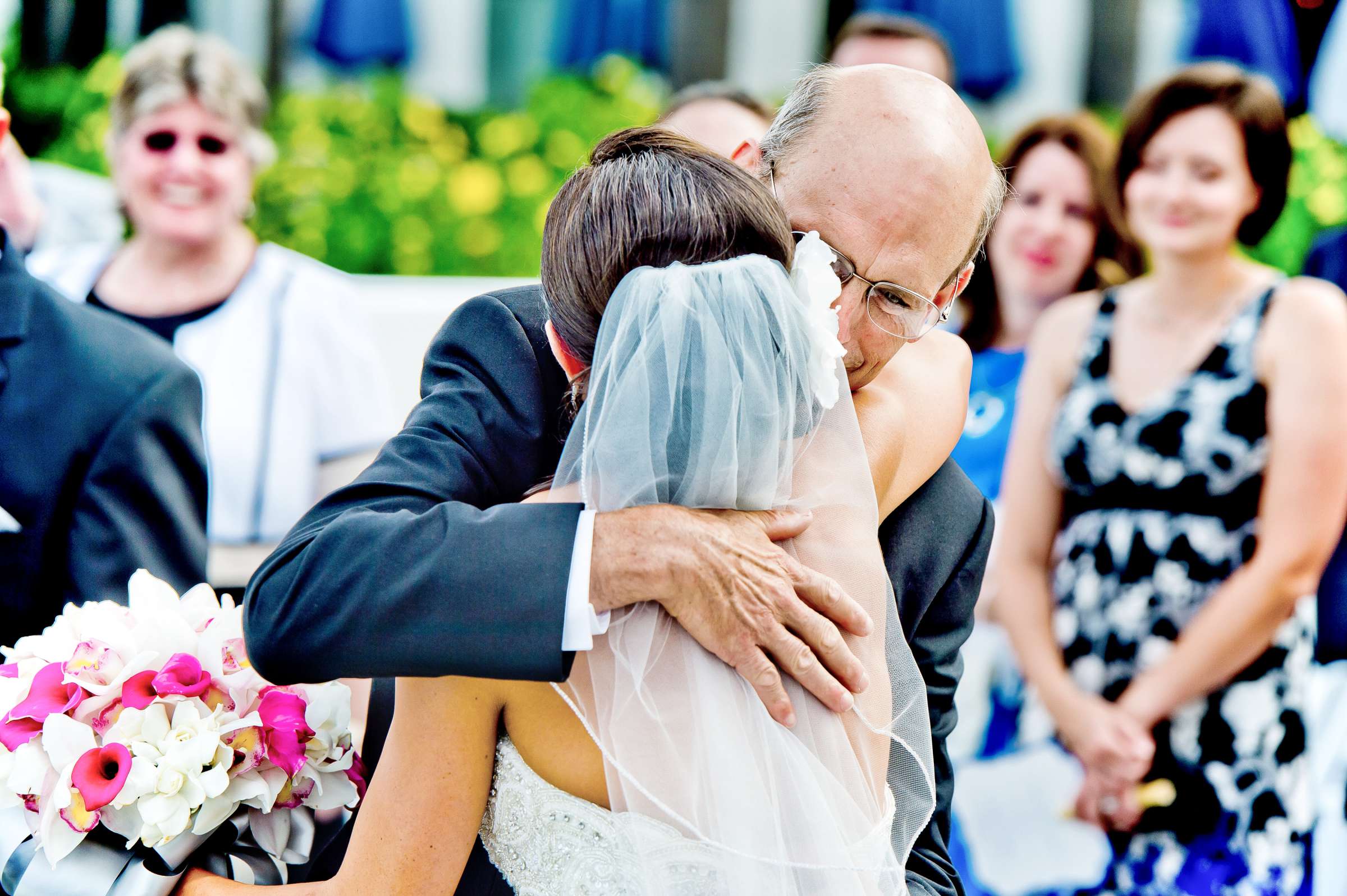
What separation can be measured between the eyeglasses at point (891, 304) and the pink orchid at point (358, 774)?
1003 mm

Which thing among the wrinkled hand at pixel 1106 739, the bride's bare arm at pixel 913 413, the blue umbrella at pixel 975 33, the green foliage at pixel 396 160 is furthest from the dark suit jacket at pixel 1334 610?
the blue umbrella at pixel 975 33

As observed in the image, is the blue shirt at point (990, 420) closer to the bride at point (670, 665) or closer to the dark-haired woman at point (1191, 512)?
the dark-haired woman at point (1191, 512)

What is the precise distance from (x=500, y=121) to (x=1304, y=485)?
17.6 ft

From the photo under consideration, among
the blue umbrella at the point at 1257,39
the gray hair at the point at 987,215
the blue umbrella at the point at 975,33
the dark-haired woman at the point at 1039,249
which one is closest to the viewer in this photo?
the gray hair at the point at 987,215

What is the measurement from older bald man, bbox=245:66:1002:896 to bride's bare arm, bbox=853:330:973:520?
68 millimetres

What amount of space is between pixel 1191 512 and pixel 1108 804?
2.74 ft

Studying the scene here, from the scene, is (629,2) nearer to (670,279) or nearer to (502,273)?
(502,273)

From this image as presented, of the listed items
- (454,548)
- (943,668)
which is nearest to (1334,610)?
(943,668)

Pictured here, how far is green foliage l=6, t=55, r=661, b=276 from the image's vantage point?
6.96 metres

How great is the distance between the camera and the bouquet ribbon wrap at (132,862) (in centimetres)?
173

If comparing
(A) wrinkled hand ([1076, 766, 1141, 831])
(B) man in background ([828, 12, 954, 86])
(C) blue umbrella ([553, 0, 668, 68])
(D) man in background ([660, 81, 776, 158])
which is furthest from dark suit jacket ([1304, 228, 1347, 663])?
(C) blue umbrella ([553, 0, 668, 68])

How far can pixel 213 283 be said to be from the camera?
13.3ft

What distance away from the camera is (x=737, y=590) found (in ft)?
4.87

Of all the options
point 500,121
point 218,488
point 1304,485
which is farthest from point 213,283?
point 500,121
